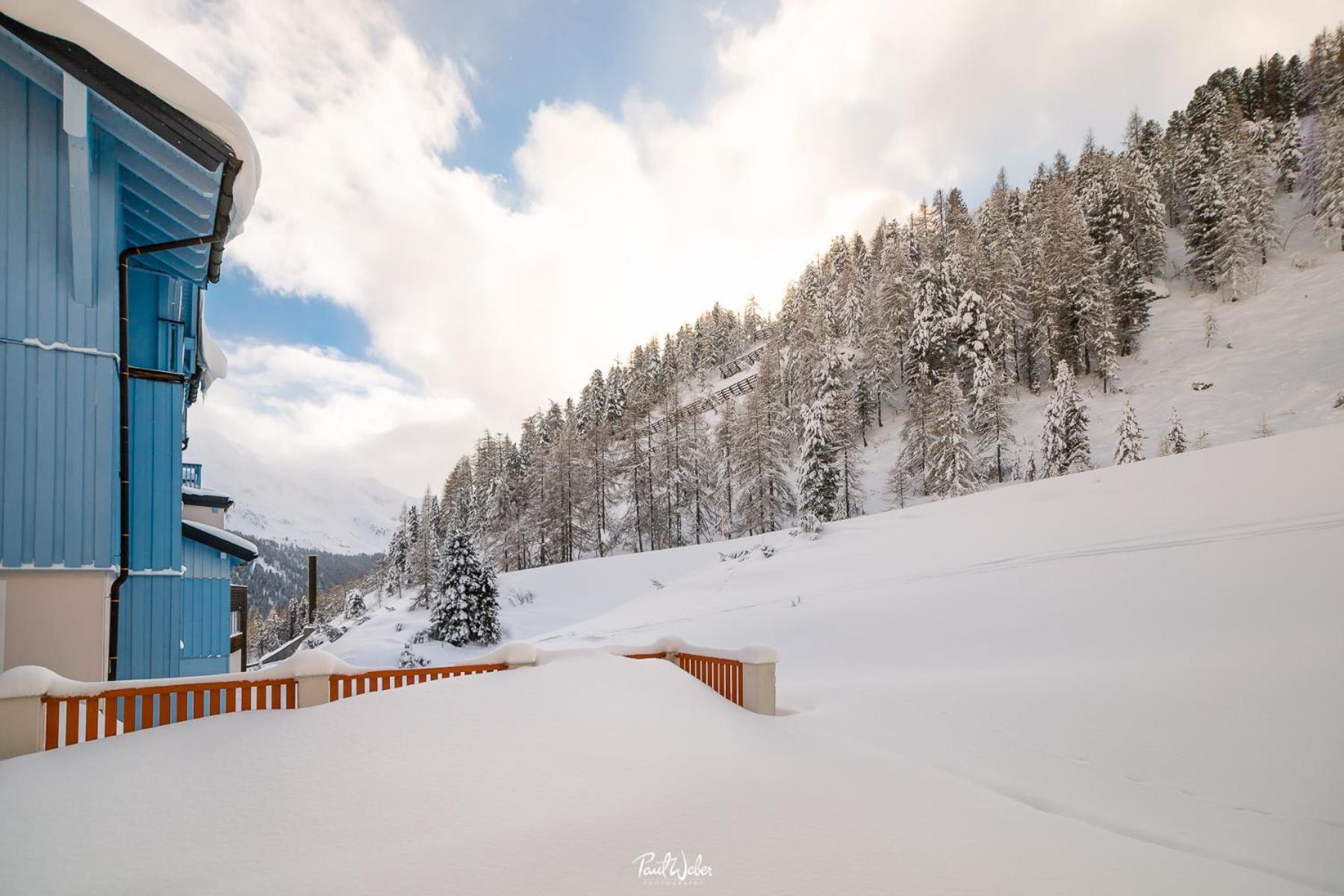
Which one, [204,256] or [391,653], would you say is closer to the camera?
[204,256]

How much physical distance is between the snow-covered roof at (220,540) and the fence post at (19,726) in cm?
625

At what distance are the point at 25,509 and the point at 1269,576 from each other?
15.2 m

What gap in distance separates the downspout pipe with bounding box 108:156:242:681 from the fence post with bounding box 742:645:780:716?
675 cm

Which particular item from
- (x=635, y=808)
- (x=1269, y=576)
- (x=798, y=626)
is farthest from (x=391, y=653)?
(x=1269, y=576)

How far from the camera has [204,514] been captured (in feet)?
39.4

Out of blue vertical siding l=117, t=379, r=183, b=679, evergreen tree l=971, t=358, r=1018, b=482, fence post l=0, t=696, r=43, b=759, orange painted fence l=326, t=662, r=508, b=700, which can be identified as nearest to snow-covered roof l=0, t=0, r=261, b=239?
blue vertical siding l=117, t=379, r=183, b=679

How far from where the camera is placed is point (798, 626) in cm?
1323

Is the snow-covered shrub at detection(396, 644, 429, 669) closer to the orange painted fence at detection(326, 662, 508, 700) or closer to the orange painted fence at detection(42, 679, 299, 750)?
the orange painted fence at detection(326, 662, 508, 700)

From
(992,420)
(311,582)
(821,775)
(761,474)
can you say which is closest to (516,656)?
(821,775)

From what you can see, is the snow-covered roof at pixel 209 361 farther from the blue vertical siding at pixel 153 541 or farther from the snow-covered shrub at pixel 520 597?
the snow-covered shrub at pixel 520 597

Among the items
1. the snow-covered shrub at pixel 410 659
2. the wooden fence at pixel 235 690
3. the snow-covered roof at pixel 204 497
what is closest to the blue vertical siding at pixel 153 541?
the wooden fence at pixel 235 690

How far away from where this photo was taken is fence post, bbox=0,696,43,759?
3695 millimetres

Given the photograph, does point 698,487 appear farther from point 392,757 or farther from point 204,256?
point 392,757

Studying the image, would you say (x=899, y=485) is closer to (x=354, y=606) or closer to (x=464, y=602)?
(x=464, y=602)
